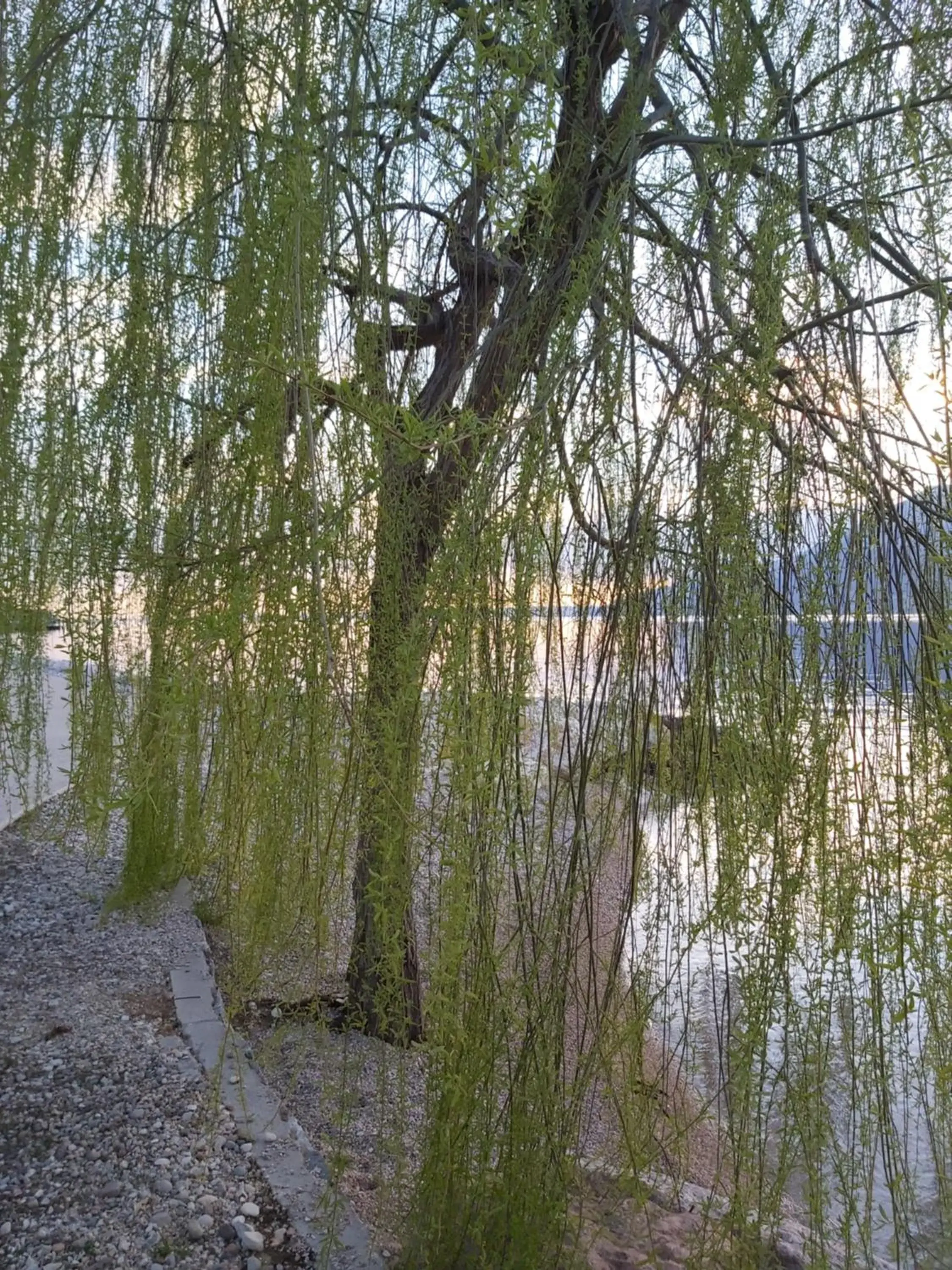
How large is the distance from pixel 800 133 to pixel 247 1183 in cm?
Result: 182

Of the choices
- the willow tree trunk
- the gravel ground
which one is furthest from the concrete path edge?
the willow tree trunk

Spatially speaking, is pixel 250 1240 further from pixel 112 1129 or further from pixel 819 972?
pixel 819 972

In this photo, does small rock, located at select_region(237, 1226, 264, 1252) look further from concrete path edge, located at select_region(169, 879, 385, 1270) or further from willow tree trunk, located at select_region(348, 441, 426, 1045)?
willow tree trunk, located at select_region(348, 441, 426, 1045)

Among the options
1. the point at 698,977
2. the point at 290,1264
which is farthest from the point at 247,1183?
the point at 698,977

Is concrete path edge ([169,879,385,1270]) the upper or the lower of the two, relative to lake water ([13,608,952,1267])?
lower

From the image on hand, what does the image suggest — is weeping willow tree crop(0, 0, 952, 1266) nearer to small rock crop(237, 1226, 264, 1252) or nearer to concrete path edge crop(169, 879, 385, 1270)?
concrete path edge crop(169, 879, 385, 1270)

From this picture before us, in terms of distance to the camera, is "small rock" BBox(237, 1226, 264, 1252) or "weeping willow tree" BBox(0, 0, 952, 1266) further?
"small rock" BBox(237, 1226, 264, 1252)

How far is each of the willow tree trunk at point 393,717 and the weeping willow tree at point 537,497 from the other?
0.04 feet

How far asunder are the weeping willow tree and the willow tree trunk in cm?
1

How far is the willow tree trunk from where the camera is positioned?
40.3 inches

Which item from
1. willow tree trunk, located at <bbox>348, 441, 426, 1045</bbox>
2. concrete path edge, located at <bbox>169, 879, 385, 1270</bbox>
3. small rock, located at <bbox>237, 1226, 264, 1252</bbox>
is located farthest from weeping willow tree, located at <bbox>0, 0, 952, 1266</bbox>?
small rock, located at <bbox>237, 1226, 264, 1252</bbox>

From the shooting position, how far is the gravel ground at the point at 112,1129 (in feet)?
5.16

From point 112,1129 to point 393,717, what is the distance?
133 centimetres

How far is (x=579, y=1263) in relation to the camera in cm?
124
